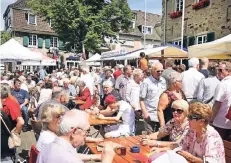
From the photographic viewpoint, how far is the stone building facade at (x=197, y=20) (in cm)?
1326

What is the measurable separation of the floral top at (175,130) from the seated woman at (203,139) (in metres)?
0.40

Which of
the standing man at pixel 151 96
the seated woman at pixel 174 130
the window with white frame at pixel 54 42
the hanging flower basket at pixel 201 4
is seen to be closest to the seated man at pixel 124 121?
the standing man at pixel 151 96

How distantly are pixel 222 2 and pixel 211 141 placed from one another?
40.6 feet

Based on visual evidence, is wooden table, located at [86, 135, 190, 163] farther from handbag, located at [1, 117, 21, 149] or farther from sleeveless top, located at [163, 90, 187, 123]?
handbag, located at [1, 117, 21, 149]

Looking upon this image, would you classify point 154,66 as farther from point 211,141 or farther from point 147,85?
point 211,141

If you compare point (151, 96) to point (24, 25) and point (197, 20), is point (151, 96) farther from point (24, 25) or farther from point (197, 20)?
point (24, 25)

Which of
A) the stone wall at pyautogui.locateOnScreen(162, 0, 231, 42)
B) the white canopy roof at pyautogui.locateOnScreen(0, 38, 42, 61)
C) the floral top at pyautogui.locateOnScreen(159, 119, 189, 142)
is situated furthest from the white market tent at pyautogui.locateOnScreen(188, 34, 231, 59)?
the stone wall at pyautogui.locateOnScreen(162, 0, 231, 42)

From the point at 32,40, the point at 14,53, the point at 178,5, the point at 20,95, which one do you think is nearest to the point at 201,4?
the point at 178,5

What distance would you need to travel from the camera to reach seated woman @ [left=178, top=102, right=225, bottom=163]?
2623 mm

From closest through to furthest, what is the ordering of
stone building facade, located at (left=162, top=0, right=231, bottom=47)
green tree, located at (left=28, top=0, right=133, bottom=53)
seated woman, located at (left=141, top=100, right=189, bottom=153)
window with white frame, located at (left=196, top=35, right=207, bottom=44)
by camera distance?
seated woman, located at (left=141, top=100, right=189, bottom=153), stone building facade, located at (left=162, top=0, right=231, bottom=47), window with white frame, located at (left=196, top=35, right=207, bottom=44), green tree, located at (left=28, top=0, right=133, bottom=53)

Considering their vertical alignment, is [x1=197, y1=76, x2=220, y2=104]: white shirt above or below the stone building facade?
below

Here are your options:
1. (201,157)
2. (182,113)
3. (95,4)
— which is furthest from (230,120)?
(95,4)

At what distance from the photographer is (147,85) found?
4.83 m

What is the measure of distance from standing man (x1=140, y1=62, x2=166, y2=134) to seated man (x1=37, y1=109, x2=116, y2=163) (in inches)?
104
